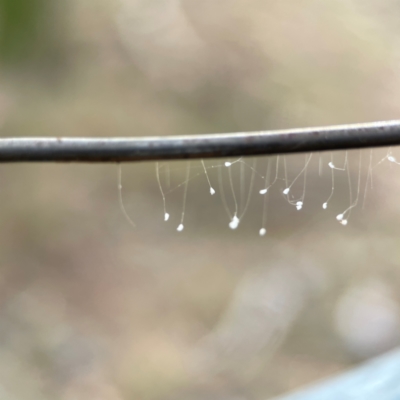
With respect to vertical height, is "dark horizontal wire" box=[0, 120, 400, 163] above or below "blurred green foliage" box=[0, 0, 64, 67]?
below

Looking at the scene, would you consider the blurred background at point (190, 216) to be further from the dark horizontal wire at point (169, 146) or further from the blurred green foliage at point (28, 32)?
the dark horizontal wire at point (169, 146)

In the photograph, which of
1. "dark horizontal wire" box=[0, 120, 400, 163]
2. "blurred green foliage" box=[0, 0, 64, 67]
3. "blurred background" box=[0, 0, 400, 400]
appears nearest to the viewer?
"dark horizontal wire" box=[0, 120, 400, 163]

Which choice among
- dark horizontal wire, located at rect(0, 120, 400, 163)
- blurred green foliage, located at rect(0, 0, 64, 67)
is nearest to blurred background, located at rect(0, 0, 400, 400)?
blurred green foliage, located at rect(0, 0, 64, 67)

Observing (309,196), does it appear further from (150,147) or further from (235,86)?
(150,147)

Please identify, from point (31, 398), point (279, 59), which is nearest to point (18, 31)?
point (279, 59)

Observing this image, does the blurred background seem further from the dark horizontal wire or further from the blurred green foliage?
the dark horizontal wire

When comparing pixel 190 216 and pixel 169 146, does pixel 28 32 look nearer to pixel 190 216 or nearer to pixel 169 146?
pixel 190 216
